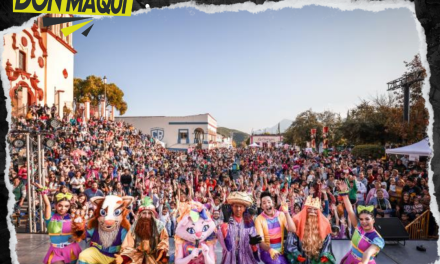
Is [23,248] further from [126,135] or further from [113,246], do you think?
[126,135]

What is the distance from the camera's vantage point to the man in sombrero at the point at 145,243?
3.59 metres

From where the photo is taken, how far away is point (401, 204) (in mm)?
6402

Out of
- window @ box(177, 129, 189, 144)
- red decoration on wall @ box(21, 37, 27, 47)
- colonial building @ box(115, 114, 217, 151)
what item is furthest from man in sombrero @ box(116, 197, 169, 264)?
window @ box(177, 129, 189, 144)

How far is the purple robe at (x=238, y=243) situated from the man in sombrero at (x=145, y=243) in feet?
2.67

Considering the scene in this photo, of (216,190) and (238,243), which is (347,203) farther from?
(216,190)

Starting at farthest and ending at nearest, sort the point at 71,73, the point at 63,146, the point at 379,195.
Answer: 1. the point at 71,73
2. the point at 63,146
3. the point at 379,195

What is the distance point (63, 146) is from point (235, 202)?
11131mm

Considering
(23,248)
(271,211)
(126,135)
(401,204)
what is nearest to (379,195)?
(401,204)

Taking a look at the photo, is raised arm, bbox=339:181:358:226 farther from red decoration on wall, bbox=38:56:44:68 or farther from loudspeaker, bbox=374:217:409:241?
red decoration on wall, bbox=38:56:44:68

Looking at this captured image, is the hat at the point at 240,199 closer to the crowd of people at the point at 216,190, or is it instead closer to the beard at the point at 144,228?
the crowd of people at the point at 216,190

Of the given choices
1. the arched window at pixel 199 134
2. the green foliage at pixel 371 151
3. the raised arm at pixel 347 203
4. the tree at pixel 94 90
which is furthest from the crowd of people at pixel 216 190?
the tree at pixel 94 90

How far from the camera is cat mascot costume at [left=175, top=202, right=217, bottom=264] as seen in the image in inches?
143

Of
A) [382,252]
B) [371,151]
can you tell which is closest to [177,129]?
[371,151]

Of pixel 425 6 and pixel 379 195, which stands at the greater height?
pixel 425 6
